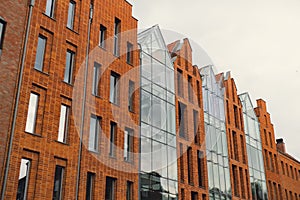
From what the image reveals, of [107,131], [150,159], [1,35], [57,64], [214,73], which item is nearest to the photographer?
[1,35]

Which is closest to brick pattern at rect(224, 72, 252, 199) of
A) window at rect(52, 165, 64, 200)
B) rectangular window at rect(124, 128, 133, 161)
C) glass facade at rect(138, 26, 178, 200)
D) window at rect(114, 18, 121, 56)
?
glass facade at rect(138, 26, 178, 200)

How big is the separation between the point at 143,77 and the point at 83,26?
5.93m

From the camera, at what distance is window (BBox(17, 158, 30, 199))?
17281 mm

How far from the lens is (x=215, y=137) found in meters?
33.4

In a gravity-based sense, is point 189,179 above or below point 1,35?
below

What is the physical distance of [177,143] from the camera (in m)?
28.4

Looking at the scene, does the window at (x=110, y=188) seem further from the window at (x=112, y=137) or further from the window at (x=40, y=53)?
the window at (x=40, y=53)

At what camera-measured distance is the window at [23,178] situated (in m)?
17.3

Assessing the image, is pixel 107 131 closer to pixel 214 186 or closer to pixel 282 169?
pixel 214 186

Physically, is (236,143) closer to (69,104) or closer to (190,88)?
(190,88)

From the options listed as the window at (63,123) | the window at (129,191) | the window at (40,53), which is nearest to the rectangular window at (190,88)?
the window at (129,191)

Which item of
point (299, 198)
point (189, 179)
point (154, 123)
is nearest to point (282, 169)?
point (299, 198)

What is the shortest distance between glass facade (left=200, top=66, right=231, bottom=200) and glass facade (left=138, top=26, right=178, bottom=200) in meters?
5.16

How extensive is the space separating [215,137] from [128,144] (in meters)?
11.9
